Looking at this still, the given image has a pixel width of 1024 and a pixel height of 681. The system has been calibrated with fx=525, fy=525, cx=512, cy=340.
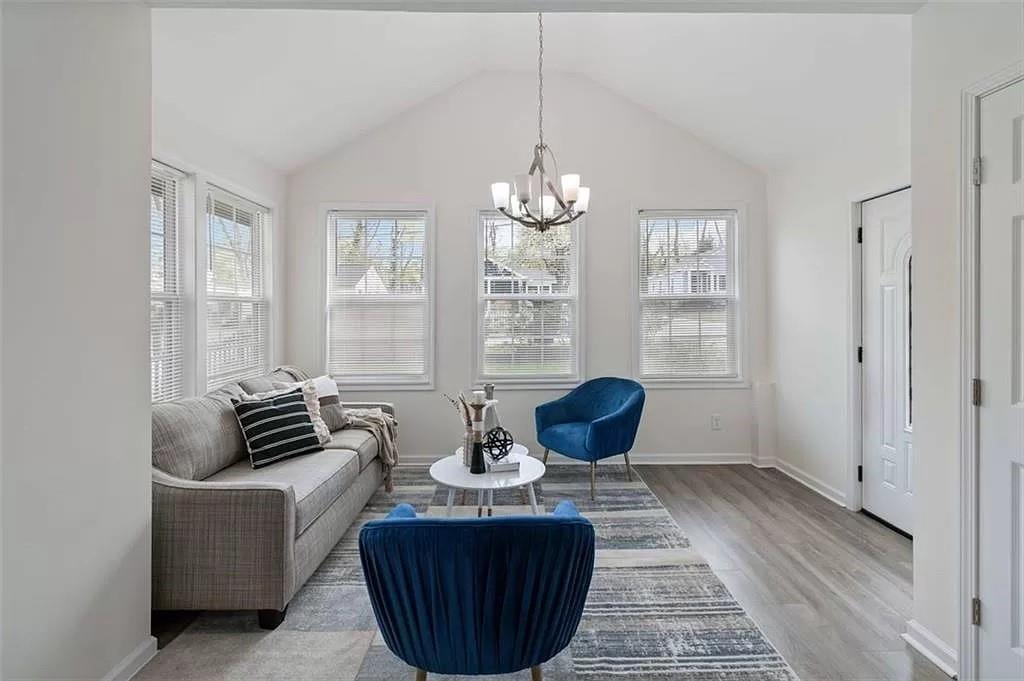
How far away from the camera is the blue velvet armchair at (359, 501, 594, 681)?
53.4 inches

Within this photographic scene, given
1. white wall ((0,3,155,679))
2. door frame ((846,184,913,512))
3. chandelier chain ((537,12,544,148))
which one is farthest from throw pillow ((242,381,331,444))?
door frame ((846,184,913,512))

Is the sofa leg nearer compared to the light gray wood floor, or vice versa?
the light gray wood floor

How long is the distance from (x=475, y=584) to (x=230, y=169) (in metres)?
3.51

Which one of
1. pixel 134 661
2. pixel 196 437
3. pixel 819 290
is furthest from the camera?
pixel 819 290

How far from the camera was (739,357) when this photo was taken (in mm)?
4738

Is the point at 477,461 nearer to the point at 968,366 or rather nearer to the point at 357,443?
the point at 357,443

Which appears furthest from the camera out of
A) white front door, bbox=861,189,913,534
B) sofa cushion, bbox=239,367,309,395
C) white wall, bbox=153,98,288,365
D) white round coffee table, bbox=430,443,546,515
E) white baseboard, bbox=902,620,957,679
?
sofa cushion, bbox=239,367,309,395

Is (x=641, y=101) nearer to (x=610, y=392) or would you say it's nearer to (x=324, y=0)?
(x=610, y=392)

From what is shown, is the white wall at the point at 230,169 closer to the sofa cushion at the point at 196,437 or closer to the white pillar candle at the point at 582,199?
the sofa cushion at the point at 196,437

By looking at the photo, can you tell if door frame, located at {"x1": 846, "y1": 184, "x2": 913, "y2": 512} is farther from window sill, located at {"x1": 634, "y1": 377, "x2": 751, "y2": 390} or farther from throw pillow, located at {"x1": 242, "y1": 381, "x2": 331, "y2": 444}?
throw pillow, located at {"x1": 242, "y1": 381, "x2": 331, "y2": 444}

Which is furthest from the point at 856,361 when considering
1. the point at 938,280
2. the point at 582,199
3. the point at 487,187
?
the point at 487,187

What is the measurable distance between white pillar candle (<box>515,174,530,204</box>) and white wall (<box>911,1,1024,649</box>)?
1794mm

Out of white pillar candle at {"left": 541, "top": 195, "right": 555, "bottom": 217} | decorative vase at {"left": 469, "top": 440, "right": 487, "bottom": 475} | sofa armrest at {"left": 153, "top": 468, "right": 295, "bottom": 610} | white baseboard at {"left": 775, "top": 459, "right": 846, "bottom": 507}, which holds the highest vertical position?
white pillar candle at {"left": 541, "top": 195, "right": 555, "bottom": 217}

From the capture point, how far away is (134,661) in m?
1.95
